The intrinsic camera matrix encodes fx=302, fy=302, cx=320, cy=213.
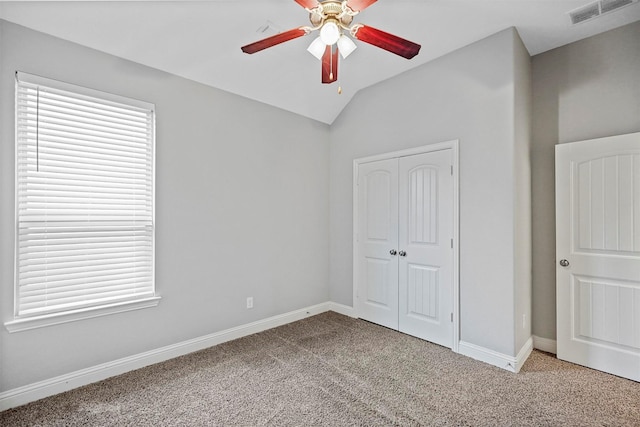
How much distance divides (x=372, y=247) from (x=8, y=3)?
3761 millimetres

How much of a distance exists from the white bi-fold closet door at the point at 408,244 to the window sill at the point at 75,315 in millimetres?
2419

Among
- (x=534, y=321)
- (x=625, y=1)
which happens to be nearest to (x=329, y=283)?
(x=534, y=321)

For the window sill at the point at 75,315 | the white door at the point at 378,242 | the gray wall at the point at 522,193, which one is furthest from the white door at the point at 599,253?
the window sill at the point at 75,315

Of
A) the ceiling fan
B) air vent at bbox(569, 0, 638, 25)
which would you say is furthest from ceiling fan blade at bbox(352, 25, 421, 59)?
air vent at bbox(569, 0, 638, 25)

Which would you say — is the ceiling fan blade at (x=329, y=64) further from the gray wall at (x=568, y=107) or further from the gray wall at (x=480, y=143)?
the gray wall at (x=568, y=107)

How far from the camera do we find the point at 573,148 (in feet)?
9.11

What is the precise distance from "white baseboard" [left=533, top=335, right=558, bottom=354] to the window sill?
12.2 feet

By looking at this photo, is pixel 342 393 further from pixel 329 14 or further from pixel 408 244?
pixel 329 14

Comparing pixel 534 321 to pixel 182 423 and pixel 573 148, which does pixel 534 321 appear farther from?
pixel 182 423

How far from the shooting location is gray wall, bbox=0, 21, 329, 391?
2.17 m

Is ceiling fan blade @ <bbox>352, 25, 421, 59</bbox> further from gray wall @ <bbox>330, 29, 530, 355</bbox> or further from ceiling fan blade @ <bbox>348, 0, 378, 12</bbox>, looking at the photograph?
gray wall @ <bbox>330, 29, 530, 355</bbox>

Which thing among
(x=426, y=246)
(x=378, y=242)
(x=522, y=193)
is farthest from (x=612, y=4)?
(x=378, y=242)

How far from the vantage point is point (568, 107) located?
293cm

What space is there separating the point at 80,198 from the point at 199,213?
0.95 m
